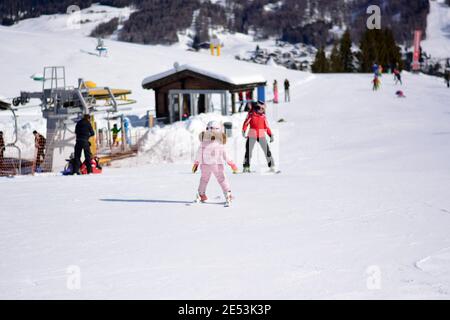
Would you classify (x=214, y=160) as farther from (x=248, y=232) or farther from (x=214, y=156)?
(x=248, y=232)

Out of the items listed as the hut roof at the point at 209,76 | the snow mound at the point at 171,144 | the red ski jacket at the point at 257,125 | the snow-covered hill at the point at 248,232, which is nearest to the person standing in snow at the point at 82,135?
the snow-covered hill at the point at 248,232

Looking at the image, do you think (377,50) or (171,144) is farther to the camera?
(377,50)

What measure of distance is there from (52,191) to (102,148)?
8.34 metres

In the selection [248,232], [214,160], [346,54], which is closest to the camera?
[248,232]

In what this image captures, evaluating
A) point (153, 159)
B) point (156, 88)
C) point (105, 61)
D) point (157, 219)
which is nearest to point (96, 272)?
point (157, 219)

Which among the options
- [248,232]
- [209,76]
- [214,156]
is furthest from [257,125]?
[209,76]

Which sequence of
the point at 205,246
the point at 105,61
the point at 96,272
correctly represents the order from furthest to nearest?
the point at 105,61 < the point at 205,246 < the point at 96,272

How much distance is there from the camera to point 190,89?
23188mm

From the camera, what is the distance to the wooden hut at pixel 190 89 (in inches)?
885

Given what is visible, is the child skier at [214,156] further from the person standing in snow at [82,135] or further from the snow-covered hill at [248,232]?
the person standing in snow at [82,135]

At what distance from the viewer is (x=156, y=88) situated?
79.3 ft

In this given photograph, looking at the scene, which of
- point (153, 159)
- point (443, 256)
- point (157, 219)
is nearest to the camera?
point (443, 256)

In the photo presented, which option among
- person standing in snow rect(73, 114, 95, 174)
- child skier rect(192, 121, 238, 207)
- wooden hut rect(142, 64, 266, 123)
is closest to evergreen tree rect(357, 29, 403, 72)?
wooden hut rect(142, 64, 266, 123)
